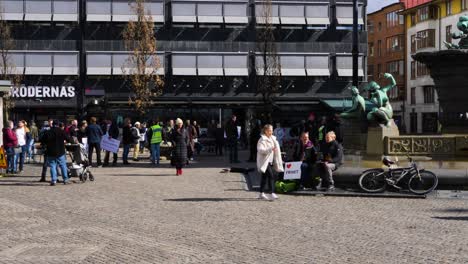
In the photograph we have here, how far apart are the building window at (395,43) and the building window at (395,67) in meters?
1.40

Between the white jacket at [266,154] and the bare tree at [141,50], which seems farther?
the bare tree at [141,50]

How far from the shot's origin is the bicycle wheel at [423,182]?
16.4 m

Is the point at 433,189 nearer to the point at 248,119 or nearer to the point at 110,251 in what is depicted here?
the point at 110,251

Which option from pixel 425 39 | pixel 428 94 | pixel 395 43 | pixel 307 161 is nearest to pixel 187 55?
pixel 428 94

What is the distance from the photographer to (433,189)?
16.3m

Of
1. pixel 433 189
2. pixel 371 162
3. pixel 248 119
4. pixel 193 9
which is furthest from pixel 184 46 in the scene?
pixel 433 189

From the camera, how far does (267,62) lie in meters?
50.6

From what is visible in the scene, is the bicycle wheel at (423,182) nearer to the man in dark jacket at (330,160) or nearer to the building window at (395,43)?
the man in dark jacket at (330,160)

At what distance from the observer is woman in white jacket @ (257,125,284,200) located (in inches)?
619

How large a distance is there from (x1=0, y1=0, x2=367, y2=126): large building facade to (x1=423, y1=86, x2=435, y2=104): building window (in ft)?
61.1

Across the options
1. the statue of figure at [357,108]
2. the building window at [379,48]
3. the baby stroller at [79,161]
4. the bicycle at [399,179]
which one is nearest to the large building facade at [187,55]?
the statue of figure at [357,108]

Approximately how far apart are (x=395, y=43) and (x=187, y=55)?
115ft

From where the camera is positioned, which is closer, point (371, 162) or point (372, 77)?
point (371, 162)

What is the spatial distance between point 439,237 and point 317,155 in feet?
22.5
